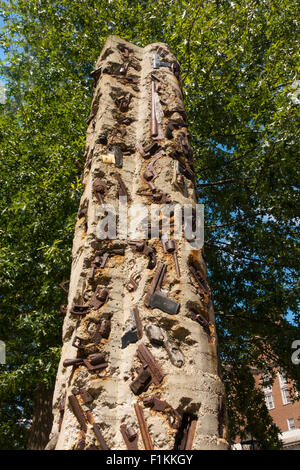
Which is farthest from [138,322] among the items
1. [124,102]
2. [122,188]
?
[124,102]

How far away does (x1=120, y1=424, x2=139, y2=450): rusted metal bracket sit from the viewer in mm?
1919

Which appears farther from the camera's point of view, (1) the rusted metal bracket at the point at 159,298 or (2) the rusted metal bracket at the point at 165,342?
(1) the rusted metal bracket at the point at 159,298

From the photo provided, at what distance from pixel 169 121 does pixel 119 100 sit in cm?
55

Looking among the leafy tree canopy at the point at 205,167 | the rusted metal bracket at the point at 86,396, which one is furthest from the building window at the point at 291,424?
the rusted metal bracket at the point at 86,396

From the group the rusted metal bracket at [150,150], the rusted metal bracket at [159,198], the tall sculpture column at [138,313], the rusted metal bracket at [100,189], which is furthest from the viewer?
the rusted metal bracket at [150,150]

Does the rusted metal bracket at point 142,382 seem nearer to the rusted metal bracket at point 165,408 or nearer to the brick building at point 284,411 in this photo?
the rusted metal bracket at point 165,408

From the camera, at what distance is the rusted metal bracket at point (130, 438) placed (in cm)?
192

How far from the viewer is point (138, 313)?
2.37 m

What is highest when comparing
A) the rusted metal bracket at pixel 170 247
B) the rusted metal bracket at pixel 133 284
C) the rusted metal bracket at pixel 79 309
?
the rusted metal bracket at pixel 170 247

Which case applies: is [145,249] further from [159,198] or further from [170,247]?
[159,198]

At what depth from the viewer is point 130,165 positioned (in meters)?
3.19

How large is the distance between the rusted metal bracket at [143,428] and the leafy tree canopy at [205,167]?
4.99 m

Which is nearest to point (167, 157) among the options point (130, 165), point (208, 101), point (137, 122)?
point (130, 165)

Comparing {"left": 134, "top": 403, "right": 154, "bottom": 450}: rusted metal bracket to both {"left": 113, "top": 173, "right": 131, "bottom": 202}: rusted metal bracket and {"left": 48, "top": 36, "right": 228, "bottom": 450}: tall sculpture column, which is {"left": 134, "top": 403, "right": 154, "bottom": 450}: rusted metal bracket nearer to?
{"left": 48, "top": 36, "right": 228, "bottom": 450}: tall sculpture column
